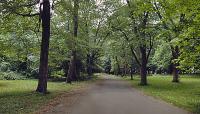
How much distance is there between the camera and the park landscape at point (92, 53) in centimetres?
1677

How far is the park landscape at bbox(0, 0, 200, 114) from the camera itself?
16766 mm

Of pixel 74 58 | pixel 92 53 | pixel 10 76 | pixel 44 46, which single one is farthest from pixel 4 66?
pixel 44 46

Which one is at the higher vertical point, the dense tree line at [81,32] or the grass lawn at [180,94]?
the dense tree line at [81,32]

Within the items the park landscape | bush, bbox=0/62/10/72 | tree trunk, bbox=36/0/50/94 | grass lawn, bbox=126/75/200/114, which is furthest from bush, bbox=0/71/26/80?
tree trunk, bbox=36/0/50/94

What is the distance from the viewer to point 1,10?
64.0 ft

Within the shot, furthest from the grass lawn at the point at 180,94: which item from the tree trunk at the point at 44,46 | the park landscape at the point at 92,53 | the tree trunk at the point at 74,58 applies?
the tree trunk at the point at 74,58

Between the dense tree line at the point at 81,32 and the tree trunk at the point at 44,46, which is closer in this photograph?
the dense tree line at the point at 81,32

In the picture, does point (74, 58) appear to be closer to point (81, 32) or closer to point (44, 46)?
point (81, 32)

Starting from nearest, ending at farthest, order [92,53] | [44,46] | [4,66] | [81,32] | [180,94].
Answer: [44,46] → [180,94] → [4,66] → [81,32] → [92,53]

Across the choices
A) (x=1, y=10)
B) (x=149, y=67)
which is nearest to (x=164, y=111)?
(x=1, y=10)

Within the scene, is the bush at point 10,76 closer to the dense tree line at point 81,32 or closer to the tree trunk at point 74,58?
the dense tree line at point 81,32

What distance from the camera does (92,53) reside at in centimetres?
6238

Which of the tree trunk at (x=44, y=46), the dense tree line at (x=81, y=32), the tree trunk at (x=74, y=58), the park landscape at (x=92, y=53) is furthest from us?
the tree trunk at (x=74, y=58)

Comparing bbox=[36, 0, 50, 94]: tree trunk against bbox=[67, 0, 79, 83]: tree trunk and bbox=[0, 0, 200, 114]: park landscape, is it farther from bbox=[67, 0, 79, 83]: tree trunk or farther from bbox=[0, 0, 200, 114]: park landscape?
bbox=[67, 0, 79, 83]: tree trunk
